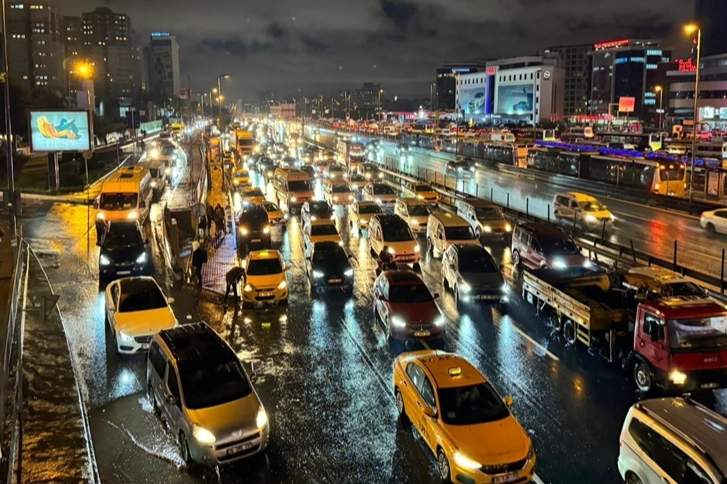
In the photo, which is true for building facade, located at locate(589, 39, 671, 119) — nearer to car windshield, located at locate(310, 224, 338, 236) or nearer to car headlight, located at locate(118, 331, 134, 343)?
car windshield, located at locate(310, 224, 338, 236)

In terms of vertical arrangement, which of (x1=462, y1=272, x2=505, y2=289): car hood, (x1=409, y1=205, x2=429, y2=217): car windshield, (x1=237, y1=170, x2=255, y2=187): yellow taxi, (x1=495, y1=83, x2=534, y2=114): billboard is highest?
(x1=495, y1=83, x2=534, y2=114): billboard

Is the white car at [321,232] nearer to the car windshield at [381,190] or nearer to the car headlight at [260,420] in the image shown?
the car windshield at [381,190]

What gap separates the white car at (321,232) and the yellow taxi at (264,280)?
4995 millimetres

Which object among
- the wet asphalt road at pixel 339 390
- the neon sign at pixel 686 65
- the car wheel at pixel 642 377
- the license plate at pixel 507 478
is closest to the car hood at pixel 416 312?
the wet asphalt road at pixel 339 390

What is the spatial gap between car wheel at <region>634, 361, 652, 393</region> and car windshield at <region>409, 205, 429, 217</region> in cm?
1894

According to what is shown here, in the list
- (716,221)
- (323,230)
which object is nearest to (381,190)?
(323,230)

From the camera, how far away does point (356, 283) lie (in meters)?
22.5

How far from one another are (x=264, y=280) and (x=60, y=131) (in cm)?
2840

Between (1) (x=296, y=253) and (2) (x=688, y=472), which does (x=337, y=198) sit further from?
(2) (x=688, y=472)

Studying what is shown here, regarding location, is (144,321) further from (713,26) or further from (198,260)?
(713,26)

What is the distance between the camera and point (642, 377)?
1320cm

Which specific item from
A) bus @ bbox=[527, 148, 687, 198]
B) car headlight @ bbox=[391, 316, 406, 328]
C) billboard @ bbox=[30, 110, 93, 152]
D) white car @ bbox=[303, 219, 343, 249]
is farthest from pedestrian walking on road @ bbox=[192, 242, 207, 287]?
bus @ bbox=[527, 148, 687, 198]

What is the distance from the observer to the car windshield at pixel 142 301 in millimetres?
→ 16141

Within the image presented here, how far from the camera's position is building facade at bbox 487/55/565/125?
6048 inches
